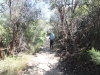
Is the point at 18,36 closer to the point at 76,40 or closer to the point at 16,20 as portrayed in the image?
the point at 16,20

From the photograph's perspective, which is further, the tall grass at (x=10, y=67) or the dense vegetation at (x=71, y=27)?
the dense vegetation at (x=71, y=27)

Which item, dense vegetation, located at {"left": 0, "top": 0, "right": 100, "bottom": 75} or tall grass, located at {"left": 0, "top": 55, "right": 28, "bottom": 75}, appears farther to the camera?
dense vegetation, located at {"left": 0, "top": 0, "right": 100, "bottom": 75}

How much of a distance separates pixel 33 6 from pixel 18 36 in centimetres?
224

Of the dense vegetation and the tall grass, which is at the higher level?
the dense vegetation

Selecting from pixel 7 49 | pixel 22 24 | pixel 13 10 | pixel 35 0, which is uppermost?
pixel 35 0

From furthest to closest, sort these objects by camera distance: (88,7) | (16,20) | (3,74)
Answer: (16,20) → (88,7) → (3,74)

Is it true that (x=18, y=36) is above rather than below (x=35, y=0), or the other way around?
below

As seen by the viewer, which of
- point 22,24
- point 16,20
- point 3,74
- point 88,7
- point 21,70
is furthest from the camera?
point 22,24

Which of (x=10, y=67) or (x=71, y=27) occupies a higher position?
(x=71, y=27)

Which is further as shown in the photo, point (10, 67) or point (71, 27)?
point (71, 27)

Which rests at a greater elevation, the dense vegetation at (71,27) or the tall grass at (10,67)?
the dense vegetation at (71,27)

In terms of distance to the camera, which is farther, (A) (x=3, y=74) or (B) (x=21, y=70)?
(B) (x=21, y=70)

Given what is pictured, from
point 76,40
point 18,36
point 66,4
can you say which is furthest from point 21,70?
point 66,4

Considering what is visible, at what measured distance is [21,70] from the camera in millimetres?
8234
